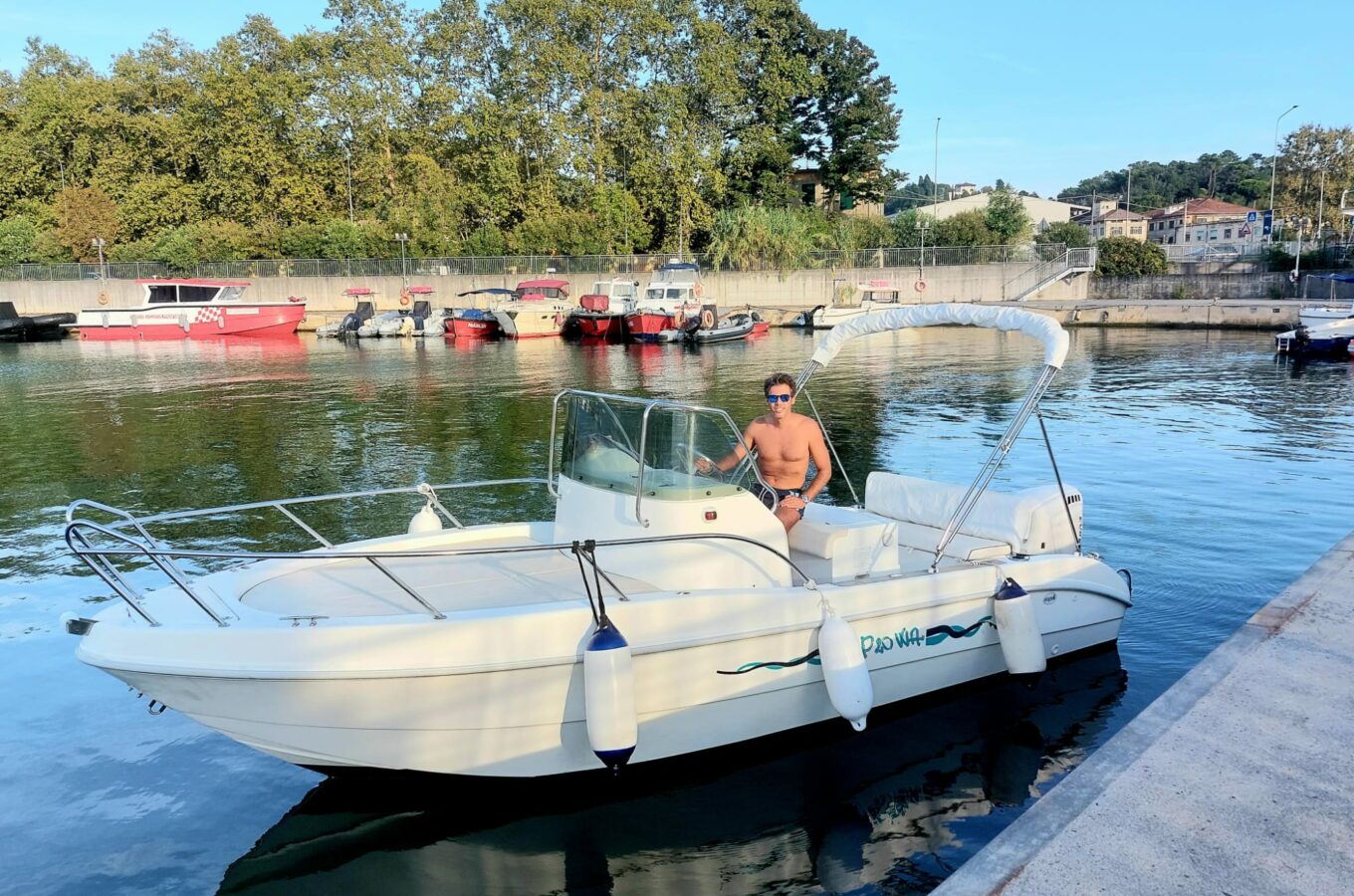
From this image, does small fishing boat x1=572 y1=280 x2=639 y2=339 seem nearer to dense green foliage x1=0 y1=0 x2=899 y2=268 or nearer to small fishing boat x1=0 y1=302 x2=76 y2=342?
dense green foliage x1=0 y1=0 x2=899 y2=268

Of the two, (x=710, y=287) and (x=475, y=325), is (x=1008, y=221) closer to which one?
(x=710, y=287)

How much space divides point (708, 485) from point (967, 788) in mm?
2457

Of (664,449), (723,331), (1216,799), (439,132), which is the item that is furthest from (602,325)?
(1216,799)

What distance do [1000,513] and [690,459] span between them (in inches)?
114

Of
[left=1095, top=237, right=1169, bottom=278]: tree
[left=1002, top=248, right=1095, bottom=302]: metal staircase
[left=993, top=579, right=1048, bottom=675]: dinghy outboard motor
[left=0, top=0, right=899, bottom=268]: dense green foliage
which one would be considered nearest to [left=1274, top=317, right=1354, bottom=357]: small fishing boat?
[left=1002, top=248, right=1095, bottom=302]: metal staircase

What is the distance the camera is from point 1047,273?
5622cm

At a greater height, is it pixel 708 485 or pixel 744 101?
pixel 744 101

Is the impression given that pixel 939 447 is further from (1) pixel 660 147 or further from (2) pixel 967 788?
(1) pixel 660 147

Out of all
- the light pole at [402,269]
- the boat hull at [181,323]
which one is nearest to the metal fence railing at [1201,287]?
the light pole at [402,269]

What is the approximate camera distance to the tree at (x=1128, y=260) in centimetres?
5784

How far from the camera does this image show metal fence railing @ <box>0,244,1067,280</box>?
55594 mm

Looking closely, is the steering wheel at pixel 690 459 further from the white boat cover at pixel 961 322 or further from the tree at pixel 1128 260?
the tree at pixel 1128 260

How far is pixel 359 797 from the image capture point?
5805 millimetres

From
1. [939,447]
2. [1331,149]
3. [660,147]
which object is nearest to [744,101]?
[660,147]
